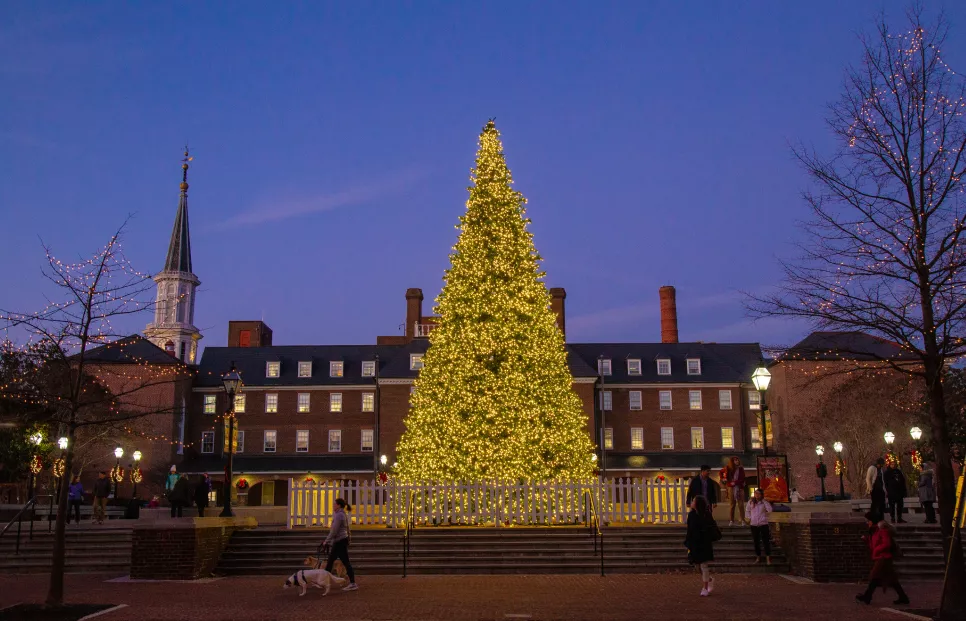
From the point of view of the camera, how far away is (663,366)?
2500 inches

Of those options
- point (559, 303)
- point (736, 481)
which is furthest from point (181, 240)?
point (736, 481)

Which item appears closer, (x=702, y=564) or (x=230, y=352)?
(x=702, y=564)

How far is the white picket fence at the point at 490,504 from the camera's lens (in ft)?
71.4

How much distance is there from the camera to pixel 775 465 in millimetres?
20859

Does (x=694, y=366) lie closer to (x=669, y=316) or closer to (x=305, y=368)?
(x=669, y=316)

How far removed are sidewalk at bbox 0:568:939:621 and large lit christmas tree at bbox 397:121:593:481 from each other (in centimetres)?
635

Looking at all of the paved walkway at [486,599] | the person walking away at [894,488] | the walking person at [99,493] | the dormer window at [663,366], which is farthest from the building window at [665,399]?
the paved walkway at [486,599]

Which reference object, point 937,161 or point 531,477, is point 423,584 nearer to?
point 531,477

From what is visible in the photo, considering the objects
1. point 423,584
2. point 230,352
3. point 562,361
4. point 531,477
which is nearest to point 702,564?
point 423,584

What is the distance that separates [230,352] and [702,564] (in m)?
54.0

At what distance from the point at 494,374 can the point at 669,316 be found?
4837 cm

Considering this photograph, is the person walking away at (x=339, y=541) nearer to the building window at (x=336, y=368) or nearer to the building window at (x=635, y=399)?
the building window at (x=336, y=368)

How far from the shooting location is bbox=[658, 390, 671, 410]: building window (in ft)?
204

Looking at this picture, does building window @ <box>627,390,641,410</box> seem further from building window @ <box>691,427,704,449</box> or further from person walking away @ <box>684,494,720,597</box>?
person walking away @ <box>684,494,720,597</box>
